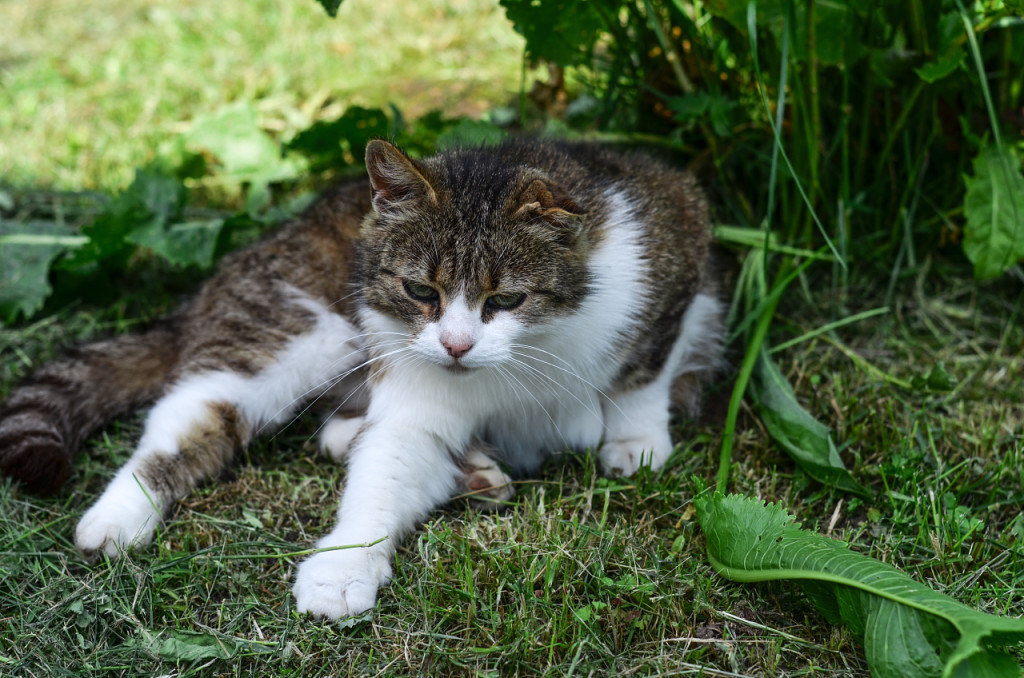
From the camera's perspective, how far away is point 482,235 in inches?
93.0

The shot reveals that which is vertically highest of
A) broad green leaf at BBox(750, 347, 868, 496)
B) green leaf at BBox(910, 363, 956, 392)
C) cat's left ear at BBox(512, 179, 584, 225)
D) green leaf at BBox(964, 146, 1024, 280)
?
cat's left ear at BBox(512, 179, 584, 225)

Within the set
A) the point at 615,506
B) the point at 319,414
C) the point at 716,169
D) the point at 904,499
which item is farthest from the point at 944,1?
the point at 319,414

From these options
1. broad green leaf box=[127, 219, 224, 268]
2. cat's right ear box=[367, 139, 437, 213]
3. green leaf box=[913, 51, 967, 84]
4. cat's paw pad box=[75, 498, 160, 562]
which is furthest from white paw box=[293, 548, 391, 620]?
green leaf box=[913, 51, 967, 84]

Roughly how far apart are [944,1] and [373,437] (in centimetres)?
247

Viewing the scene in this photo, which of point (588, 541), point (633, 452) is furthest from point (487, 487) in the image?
point (633, 452)

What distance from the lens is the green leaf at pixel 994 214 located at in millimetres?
2986

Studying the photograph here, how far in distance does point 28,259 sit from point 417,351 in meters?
2.12

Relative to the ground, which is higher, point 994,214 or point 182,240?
point 994,214

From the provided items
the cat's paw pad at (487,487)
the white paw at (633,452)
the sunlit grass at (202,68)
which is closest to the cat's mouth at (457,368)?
the cat's paw pad at (487,487)

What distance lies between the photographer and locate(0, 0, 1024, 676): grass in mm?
2145

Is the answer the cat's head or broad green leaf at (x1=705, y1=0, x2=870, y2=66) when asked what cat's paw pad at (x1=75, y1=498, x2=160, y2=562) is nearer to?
the cat's head

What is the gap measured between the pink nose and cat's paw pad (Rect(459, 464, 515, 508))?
0.56 m

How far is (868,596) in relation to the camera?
196cm

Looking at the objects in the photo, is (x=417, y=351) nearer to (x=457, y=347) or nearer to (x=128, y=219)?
(x=457, y=347)
